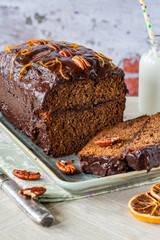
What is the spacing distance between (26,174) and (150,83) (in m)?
1.70

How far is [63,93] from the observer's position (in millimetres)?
2527

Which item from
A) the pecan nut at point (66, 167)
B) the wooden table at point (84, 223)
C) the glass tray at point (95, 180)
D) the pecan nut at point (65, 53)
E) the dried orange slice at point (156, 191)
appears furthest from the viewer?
the pecan nut at point (65, 53)

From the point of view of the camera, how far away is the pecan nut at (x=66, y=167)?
92.1 inches

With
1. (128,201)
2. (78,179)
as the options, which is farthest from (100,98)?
(128,201)

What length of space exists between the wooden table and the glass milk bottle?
1565 millimetres

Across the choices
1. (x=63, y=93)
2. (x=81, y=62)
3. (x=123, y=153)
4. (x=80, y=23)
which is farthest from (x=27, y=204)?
(x=80, y=23)

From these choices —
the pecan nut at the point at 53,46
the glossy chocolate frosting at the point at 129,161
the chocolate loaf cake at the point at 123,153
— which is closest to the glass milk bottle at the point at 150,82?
the chocolate loaf cake at the point at 123,153

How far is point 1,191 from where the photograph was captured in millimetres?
2189

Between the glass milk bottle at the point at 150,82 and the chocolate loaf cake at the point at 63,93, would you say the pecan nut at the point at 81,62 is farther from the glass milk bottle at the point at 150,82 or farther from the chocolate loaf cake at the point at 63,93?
the glass milk bottle at the point at 150,82

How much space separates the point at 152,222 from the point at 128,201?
25 cm

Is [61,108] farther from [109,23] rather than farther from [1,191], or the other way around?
[109,23]

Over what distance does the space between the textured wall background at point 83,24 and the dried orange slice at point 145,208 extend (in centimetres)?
317

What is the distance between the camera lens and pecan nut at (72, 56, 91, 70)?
8.36 ft

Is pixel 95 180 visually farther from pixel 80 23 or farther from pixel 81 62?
pixel 80 23
